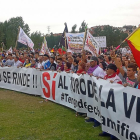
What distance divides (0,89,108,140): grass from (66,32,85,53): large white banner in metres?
2.91

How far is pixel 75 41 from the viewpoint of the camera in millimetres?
10133

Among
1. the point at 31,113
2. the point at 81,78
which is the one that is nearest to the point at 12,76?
the point at 31,113

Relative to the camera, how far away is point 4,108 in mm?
7574

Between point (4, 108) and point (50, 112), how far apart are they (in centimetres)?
164

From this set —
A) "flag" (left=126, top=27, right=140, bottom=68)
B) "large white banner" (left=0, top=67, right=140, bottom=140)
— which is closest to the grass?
"large white banner" (left=0, top=67, right=140, bottom=140)

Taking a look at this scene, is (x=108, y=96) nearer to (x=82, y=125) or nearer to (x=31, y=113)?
(x=82, y=125)

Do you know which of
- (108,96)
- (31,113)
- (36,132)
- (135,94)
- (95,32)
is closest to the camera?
(135,94)

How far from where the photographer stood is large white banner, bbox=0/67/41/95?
9482mm

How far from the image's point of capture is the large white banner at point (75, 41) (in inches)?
390

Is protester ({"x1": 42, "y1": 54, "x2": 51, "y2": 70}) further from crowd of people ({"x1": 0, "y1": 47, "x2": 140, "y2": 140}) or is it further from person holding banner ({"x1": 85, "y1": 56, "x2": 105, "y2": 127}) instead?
person holding banner ({"x1": 85, "y1": 56, "x2": 105, "y2": 127})

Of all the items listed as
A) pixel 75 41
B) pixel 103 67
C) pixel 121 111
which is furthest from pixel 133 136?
pixel 75 41

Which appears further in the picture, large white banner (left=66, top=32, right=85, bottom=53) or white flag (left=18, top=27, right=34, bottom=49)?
white flag (left=18, top=27, right=34, bottom=49)

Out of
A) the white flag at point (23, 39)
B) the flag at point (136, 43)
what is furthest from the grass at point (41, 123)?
the white flag at point (23, 39)

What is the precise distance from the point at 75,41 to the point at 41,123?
4954 millimetres
